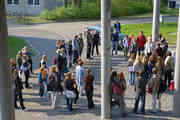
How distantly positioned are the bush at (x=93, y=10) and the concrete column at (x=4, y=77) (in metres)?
34.5

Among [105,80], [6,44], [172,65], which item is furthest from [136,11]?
[6,44]

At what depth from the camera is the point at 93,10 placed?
43312 mm

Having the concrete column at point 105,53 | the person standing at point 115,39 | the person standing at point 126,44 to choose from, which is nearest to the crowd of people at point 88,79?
the concrete column at point 105,53

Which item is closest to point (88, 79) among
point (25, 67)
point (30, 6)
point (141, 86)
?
point (141, 86)

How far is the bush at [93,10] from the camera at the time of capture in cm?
4153

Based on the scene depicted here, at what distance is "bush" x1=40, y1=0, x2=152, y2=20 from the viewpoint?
136ft

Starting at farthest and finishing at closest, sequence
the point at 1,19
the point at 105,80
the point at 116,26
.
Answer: the point at 116,26, the point at 105,80, the point at 1,19

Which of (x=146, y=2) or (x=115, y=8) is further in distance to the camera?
(x=146, y=2)

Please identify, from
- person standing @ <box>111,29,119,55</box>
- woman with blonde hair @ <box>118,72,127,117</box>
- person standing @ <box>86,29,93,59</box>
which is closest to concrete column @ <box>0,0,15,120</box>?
woman with blonde hair @ <box>118,72,127,117</box>

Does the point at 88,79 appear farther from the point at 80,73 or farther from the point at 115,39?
the point at 115,39

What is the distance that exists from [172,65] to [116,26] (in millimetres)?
10224

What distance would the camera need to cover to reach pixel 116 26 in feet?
78.6

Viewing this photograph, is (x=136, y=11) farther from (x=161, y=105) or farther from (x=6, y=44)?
(x=6, y=44)

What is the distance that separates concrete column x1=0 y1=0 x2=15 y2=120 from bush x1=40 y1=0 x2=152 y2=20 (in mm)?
34500
